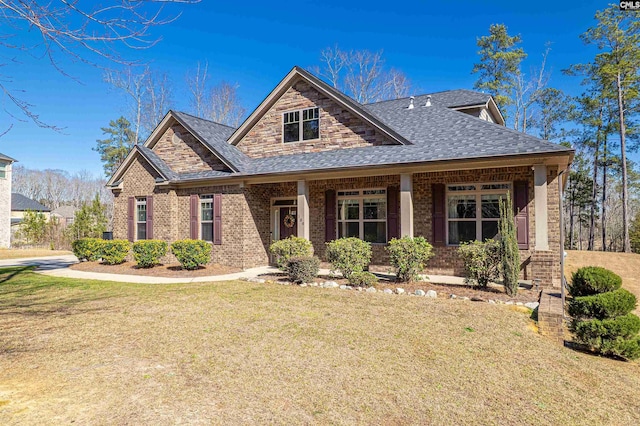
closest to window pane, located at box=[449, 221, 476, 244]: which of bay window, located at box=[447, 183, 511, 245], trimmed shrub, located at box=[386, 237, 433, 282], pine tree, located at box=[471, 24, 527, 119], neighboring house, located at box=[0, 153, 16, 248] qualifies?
bay window, located at box=[447, 183, 511, 245]

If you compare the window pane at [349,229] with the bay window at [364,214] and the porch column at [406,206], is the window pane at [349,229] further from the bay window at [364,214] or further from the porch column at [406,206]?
the porch column at [406,206]

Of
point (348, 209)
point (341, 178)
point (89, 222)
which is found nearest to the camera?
point (341, 178)

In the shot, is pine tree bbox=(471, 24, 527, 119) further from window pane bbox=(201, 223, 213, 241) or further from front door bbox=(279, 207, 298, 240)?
window pane bbox=(201, 223, 213, 241)

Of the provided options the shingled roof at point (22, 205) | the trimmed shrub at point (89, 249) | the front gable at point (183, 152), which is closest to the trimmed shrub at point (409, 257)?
the front gable at point (183, 152)

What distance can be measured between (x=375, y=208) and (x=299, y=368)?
812 centimetres

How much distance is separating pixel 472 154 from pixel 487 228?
2336 millimetres

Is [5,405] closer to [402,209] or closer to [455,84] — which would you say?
[402,209]

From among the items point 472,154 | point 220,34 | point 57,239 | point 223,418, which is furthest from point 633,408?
point 57,239

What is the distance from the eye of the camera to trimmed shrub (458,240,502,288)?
8.24 metres

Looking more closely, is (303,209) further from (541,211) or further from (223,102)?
(223,102)

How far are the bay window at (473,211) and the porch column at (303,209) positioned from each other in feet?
14.3

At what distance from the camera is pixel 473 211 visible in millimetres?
10383

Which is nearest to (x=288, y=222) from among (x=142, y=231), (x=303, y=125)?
(x=303, y=125)

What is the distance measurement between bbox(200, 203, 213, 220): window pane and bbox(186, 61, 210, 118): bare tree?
18947 mm
